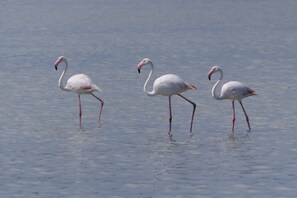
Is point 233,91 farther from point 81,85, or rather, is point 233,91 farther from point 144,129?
point 81,85


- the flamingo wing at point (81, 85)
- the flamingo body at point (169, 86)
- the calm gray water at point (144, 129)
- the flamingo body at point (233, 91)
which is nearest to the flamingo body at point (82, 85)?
the flamingo wing at point (81, 85)

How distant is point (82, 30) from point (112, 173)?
3843 cm

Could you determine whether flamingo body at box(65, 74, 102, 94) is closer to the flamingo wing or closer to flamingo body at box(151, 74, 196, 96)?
the flamingo wing

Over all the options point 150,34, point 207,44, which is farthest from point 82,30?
point 207,44

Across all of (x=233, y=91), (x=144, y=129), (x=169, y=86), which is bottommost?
(x=144, y=129)

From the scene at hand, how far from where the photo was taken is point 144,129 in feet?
57.0

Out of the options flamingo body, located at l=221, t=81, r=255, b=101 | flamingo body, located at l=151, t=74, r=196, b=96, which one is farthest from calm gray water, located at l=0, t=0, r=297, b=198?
flamingo body, located at l=151, t=74, r=196, b=96

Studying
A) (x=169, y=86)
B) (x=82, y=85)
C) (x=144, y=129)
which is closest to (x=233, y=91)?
(x=169, y=86)

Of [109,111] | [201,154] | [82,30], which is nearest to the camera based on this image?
[201,154]

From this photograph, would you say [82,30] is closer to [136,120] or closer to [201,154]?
[136,120]

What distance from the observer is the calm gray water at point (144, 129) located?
1292cm

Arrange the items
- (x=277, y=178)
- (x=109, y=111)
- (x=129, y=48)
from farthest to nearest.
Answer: (x=129, y=48), (x=109, y=111), (x=277, y=178)

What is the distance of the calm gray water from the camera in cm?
1292

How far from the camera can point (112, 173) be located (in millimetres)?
13578
